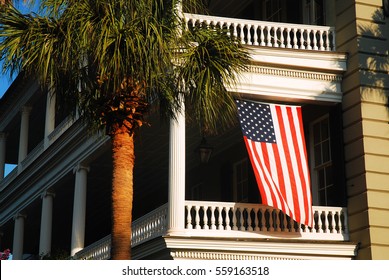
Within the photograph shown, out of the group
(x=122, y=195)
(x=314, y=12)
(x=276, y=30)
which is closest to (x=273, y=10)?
A: (x=314, y=12)

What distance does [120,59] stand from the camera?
43.4 ft

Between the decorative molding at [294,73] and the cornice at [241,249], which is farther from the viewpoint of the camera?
the decorative molding at [294,73]

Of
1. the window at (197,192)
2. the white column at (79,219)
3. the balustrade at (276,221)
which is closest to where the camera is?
the balustrade at (276,221)

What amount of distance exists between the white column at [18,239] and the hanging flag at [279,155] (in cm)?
1328

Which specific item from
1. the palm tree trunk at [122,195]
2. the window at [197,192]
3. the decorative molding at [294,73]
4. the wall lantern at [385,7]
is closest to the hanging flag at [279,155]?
the decorative molding at [294,73]

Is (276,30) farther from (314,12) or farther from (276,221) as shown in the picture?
(276,221)

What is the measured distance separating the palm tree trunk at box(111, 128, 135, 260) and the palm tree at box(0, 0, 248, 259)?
0.05 ft

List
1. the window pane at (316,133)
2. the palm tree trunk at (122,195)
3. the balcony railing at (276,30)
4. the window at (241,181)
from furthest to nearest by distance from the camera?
the window at (241,181)
the window pane at (316,133)
the balcony railing at (276,30)
the palm tree trunk at (122,195)

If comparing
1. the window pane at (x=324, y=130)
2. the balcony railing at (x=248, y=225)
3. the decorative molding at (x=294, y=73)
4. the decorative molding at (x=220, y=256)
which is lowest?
the decorative molding at (x=220, y=256)

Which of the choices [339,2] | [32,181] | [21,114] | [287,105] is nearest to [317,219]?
[287,105]

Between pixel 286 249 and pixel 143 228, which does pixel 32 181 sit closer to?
pixel 143 228

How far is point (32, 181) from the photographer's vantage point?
27.4 meters

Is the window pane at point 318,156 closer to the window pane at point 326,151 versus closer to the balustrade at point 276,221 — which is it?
the window pane at point 326,151

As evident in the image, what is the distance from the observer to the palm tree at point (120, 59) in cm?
1341
